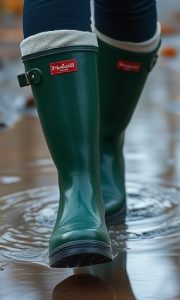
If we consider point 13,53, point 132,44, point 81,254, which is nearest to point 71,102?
point 81,254

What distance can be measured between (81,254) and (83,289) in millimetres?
83

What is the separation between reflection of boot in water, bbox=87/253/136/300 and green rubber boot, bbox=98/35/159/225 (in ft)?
1.10

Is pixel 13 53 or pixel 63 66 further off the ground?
pixel 63 66

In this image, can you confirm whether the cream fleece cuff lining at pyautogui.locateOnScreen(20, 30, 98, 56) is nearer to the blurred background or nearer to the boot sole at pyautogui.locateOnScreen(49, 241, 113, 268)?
the boot sole at pyautogui.locateOnScreen(49, 241, 113, 268)

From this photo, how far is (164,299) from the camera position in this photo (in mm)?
1592

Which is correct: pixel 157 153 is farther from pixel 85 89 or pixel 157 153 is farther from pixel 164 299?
pixel 164 299

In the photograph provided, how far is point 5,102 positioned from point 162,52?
2038 mm

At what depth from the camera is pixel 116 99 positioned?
2221mm

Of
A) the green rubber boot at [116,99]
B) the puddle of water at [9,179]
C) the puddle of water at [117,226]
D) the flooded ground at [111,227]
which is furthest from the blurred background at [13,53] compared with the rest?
the green rubber boot at [116,99]

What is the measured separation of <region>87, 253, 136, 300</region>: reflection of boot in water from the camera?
5.42ft

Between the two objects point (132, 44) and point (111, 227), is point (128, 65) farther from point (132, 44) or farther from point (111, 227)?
point (111, 227)

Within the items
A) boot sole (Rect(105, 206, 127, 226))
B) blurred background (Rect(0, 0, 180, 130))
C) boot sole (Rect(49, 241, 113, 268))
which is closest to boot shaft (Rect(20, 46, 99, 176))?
boot sole (Rect(49, 241, 113, 268))

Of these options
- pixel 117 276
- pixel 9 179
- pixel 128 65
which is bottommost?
pixel 9 179

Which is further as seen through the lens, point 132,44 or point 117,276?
point 132,44
